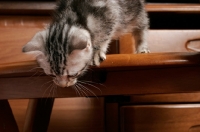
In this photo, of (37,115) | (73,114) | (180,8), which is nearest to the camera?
(37,115)

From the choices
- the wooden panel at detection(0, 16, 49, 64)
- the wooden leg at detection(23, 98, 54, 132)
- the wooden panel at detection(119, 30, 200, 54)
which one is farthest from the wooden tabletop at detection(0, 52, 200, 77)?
the wooden panel at detection(0, 16, 49, 64)

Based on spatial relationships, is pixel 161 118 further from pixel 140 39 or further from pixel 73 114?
pixel 73 114

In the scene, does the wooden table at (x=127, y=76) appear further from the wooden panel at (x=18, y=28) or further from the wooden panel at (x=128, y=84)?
the wooden panel at (x=18, y=28)

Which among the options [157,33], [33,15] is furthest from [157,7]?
[33,15]

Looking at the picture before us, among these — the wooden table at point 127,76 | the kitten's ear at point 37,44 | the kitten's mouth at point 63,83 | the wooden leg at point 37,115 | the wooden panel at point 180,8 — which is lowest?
the wooden leg at point 37,115

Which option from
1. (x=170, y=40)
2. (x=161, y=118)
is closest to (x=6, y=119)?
(x=161, y=118)

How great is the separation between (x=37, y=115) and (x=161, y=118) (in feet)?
1.48

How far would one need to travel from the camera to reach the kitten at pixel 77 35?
70 cm

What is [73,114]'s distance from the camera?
135 cm

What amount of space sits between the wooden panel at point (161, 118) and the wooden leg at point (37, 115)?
0.95 ft

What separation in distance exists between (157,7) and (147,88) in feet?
2.32

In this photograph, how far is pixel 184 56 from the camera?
1.79 ft

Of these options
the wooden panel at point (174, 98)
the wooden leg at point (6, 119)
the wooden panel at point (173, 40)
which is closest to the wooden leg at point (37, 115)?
the wooden leg at point (6, 119)

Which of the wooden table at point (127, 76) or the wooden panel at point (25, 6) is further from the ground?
the wooden panel at point (25, 6)
